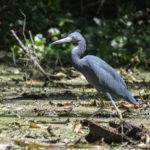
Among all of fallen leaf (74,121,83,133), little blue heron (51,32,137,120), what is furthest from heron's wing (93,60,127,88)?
fallen leaf (74,121,83,133)

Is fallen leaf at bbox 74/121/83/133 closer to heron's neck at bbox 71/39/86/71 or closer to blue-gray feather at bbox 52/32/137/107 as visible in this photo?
blue-gray feather at bbox 52/32/137/107

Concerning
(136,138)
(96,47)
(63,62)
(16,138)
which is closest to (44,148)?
(16,138)

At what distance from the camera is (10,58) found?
8445 millimetres

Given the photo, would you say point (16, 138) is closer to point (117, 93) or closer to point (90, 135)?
point (90, 135)

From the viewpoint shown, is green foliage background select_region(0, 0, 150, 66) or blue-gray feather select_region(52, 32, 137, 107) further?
green foliage background select_region(0, 0, 150, 66)

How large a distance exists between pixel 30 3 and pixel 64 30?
109 cm

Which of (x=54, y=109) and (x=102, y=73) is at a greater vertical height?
(x=102, y=73)

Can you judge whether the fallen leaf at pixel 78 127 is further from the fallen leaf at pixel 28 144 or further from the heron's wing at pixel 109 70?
the heron's wing at pixel 109 70

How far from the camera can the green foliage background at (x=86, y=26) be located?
838cm

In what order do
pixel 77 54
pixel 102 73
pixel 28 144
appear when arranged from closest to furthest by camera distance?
pixel 28 144
pixel 102 73
pixel 77 54

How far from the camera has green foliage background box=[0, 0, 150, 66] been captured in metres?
8.38

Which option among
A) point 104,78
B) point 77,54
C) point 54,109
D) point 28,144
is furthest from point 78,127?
point 77,54

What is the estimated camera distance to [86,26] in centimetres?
967

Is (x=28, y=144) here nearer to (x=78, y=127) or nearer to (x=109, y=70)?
(x=78, y=127)
